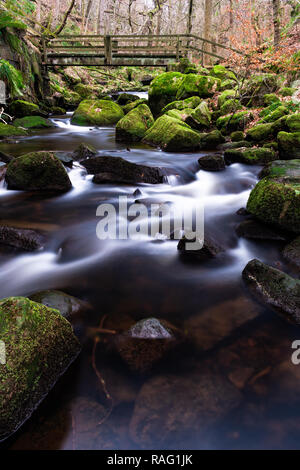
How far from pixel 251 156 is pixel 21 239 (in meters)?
5.70

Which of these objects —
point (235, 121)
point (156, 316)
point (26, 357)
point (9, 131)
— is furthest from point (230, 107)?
point (26, 357)

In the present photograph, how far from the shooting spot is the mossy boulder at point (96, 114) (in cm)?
1299

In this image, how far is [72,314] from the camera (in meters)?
2.75

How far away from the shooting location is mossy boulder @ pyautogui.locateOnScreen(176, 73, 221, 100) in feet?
42.2

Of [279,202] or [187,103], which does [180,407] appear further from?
[187,103]

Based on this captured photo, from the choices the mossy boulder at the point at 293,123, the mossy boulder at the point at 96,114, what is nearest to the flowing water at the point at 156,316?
the mossy boulder at the point at 293,123

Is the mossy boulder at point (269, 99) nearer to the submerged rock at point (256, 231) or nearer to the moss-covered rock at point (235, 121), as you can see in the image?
the moss-covered rock at point (235, 121)

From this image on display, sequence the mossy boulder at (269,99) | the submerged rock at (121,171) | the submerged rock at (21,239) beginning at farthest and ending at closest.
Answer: the mossy boulder at (269,99)
the submerged rock at (121,171)
the submerged rock at (21,239)

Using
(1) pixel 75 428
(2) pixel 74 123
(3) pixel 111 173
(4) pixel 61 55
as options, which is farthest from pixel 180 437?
(4) pixel 61 55

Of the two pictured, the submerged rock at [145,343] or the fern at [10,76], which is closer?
the submerged rock at [145,343]

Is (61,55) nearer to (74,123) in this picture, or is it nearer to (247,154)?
(74,123)

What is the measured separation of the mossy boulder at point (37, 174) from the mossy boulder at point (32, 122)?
23.2 feet

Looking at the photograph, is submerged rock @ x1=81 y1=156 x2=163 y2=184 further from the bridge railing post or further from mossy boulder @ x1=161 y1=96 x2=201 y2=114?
the bridge railing post
